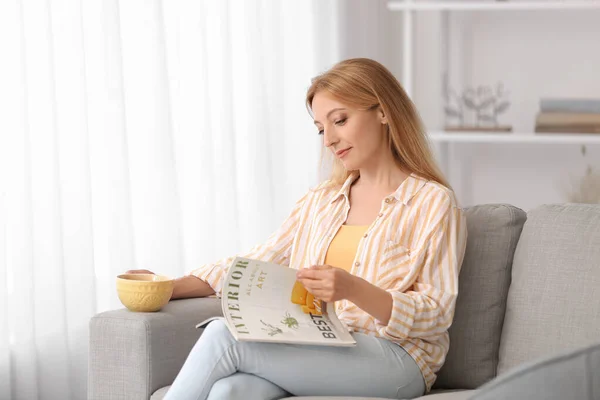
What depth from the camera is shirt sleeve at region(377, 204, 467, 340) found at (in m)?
1.95

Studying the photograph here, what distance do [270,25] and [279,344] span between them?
1826 mm

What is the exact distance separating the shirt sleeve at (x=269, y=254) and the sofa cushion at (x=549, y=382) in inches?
51.1

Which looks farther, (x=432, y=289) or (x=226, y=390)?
(x=432, y=289)

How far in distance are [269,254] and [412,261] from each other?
0.42 metres

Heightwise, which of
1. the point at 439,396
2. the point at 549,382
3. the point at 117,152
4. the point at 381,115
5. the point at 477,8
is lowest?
the point at 439,396

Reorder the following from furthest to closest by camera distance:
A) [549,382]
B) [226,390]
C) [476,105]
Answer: [476,105] < [226,390] < [549,382]

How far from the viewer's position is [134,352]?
2.03m

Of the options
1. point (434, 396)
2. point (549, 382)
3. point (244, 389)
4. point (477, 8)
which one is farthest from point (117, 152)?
point (549, 382)

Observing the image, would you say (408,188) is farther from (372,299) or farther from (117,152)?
(117,152)

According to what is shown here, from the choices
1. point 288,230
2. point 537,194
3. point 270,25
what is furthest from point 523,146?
point 288,230

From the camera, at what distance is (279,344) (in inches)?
74.0

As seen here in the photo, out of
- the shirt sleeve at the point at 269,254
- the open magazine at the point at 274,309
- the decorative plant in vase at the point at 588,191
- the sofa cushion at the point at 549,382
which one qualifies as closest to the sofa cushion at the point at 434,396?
the open magazine at the point at 274,309

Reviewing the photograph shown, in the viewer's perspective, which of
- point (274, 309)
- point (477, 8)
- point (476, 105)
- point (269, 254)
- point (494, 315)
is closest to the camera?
point (274, 309)

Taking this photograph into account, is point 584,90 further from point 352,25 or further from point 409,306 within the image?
point 409,306
